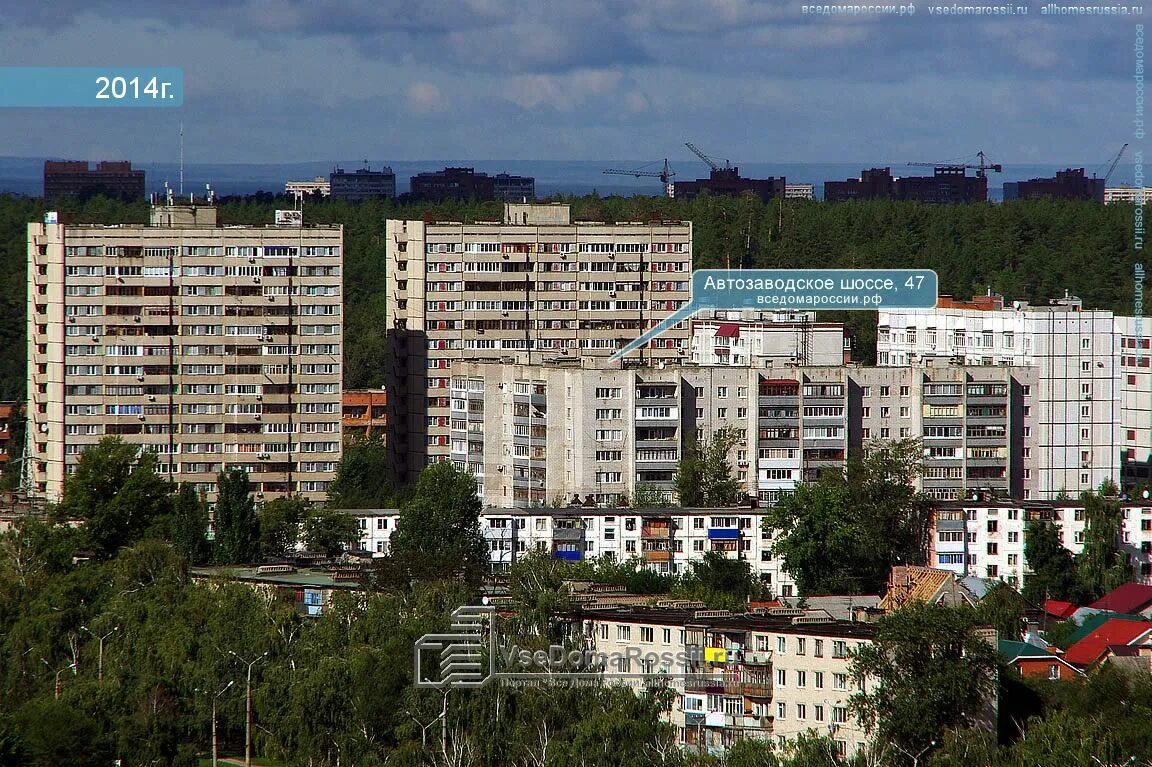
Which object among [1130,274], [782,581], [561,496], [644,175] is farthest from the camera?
[644,175]

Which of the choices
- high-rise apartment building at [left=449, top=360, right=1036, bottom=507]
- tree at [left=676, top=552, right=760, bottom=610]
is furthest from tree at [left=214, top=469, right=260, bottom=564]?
tree at [left=676, top=552, right=760, bottom=610]

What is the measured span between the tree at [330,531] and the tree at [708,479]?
716 cm

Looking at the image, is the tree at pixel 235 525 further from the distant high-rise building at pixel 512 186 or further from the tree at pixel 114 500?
the distant high-rise building at pixel 512 186

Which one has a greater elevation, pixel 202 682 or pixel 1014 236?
pixel 1014 236

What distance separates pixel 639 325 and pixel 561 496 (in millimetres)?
16979

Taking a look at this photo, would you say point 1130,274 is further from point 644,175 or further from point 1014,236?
point 644,175

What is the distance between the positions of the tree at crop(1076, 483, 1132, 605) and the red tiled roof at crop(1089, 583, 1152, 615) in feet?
7.01

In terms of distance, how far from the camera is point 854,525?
184 feet

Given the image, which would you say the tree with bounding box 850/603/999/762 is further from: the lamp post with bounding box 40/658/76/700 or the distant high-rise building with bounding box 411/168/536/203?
the distant high-rise building with bounding box 411/168/536/203

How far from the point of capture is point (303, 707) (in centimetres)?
3862

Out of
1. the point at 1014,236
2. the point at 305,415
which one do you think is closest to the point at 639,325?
the point at 305,415

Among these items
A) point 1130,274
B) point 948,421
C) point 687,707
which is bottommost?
point 687,707

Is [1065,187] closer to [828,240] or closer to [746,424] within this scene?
[828,240]

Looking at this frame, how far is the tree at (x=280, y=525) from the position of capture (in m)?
58.7
